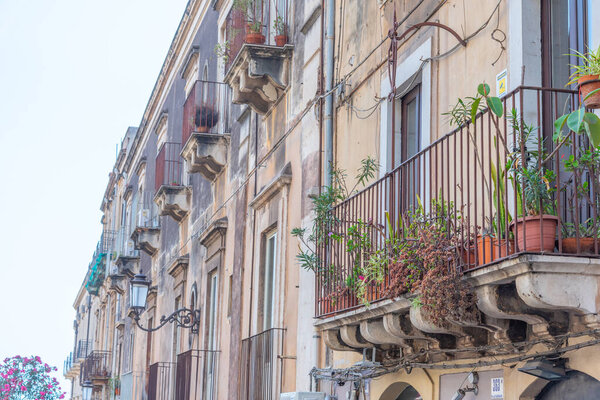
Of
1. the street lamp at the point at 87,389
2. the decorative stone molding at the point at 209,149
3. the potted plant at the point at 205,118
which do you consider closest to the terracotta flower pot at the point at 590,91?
the decorative stone molding at the point at 209,149

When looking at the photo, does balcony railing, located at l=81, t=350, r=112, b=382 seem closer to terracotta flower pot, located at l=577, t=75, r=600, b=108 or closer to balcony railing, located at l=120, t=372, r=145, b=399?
balcony railing, located at l=120, t=372, r=145, b=399

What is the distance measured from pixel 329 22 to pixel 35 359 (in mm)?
41559

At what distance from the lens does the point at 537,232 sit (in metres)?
5.22

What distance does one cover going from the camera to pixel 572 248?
524cm

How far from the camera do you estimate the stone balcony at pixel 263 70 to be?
39.3 feet

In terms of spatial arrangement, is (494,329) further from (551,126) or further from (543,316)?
(551,126)

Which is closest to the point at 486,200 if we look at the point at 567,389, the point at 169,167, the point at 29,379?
the point at 567,389

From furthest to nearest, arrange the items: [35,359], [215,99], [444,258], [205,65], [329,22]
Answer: [35,359]
[205,65]
[215,99]
[329,22]
[444,258]

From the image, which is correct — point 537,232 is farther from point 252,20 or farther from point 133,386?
point 133,386

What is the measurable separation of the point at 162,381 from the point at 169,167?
4.03 m

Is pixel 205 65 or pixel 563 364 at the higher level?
pixel 205 65

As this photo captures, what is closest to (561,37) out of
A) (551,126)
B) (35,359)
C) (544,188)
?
(551,126)

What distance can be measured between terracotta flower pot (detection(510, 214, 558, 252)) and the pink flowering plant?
148ft

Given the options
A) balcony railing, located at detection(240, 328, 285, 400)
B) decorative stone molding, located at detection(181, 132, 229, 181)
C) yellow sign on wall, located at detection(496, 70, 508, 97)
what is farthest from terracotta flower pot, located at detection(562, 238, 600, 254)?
decorative stone molding, located at detection(181, 132, 229, 181)
